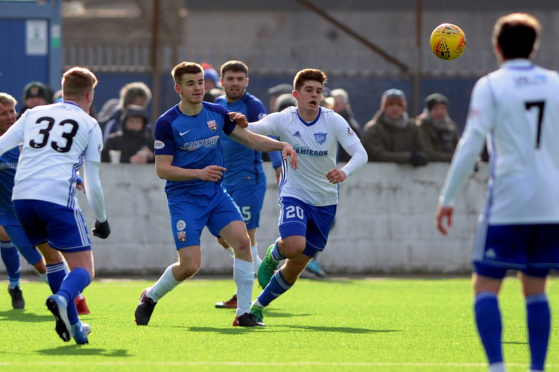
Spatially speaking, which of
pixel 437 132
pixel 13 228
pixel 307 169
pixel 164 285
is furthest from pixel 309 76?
pixel 437 132

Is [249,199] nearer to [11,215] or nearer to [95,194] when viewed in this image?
[11,215]

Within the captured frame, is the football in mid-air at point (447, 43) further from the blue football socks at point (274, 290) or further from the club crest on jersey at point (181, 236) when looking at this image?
Result: the club crest on jersey at point (181, 236)

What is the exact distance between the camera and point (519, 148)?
6.26 metres

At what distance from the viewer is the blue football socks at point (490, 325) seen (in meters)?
6.28

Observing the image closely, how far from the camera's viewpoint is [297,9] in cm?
4081

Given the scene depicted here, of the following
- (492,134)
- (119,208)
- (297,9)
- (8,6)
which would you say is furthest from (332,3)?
(492,134)

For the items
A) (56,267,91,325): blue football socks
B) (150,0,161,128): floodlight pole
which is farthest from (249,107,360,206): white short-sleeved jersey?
(150,0,161,128): floodlight pole

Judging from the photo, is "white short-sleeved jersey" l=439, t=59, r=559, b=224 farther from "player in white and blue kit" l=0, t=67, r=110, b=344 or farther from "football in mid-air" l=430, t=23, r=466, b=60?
"football in mid-air" l=430, t=23, r=466, b=60

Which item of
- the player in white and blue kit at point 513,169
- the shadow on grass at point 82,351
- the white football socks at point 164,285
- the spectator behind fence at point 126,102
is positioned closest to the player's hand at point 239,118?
the white football socks at point 164,285

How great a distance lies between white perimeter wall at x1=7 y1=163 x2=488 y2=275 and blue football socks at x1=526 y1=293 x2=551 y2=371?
9617 mm

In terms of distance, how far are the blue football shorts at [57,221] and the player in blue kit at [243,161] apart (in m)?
3.68

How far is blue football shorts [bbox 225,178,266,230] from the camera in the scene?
476 inches

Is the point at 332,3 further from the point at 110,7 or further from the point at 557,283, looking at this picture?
the point at 557,283

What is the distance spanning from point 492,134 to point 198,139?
3.61 metres
